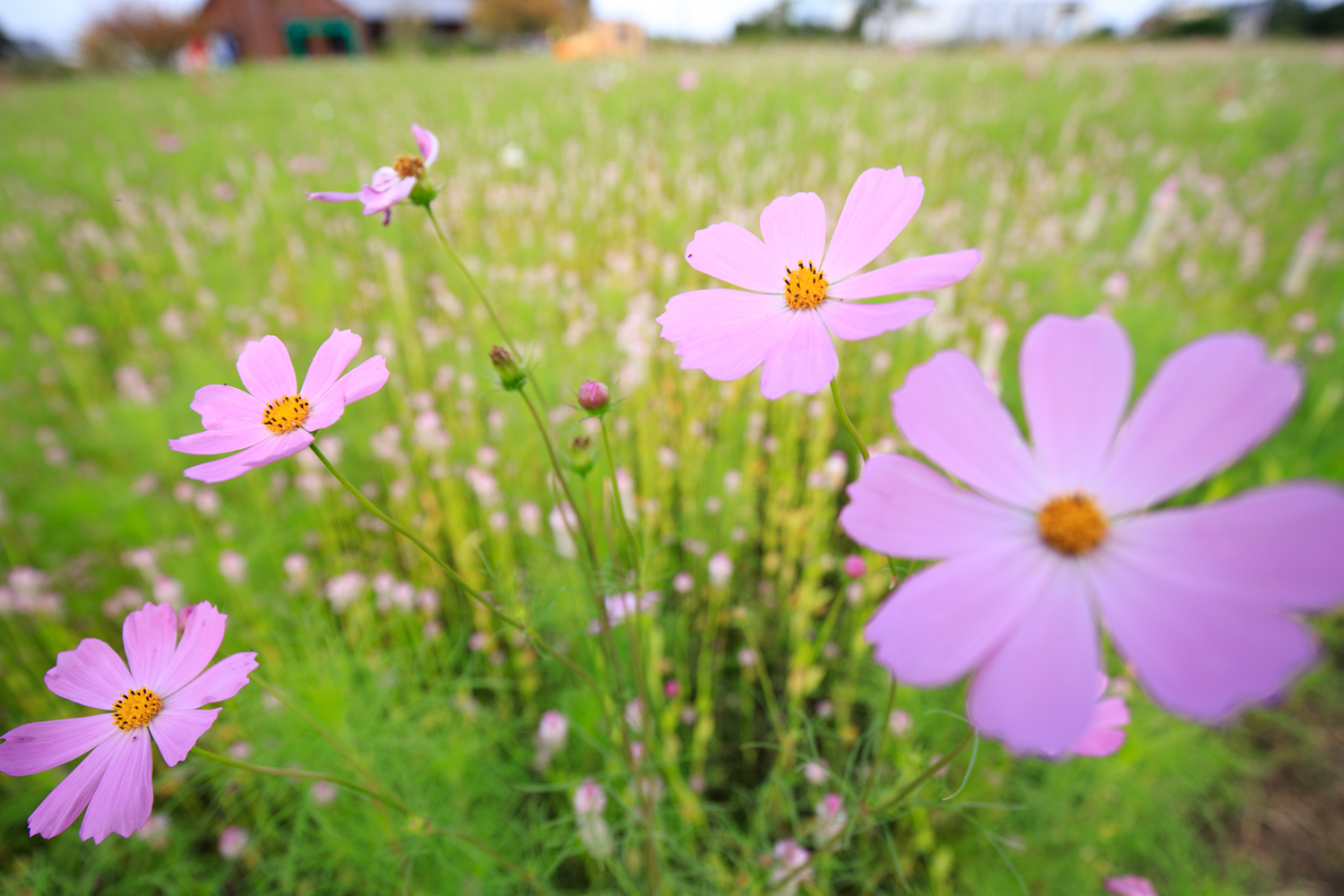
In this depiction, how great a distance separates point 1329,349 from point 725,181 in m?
2.27

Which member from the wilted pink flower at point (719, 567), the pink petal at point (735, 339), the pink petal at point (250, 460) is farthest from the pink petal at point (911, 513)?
the wilted pink flower at point (719, 567)

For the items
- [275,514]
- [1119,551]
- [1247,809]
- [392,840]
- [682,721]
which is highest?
[1119,551]

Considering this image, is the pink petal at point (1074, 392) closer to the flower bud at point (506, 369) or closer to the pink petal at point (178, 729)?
the flower bud at point (506, 369)

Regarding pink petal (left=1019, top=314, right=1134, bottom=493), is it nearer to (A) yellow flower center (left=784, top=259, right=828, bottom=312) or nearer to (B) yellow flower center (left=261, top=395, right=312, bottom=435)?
(A) yellow flower center (left=784, top=259, right=828, bottom=312)

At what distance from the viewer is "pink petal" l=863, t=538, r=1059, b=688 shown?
0.27 m

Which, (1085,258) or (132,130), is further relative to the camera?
(132,130)

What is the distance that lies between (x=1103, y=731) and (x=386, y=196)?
743 mm

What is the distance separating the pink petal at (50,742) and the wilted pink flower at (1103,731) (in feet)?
2.27

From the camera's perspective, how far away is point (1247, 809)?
1.11m

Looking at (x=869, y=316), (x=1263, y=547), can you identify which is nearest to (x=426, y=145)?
(x=869, y=316)

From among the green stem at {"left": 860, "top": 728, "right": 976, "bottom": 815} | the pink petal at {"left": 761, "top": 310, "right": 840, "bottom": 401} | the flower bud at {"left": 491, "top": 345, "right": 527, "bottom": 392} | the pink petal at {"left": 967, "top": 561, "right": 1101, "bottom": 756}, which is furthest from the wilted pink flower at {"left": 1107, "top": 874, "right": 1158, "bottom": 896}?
the flower bud at {"left": 491, "top": 345, "right": 527, "bottom": 392}

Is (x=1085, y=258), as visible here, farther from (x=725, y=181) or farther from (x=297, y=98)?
(x=297, y=98)

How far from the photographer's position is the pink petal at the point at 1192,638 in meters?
0.23

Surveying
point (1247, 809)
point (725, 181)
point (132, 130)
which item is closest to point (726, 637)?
point (1247, 809)
